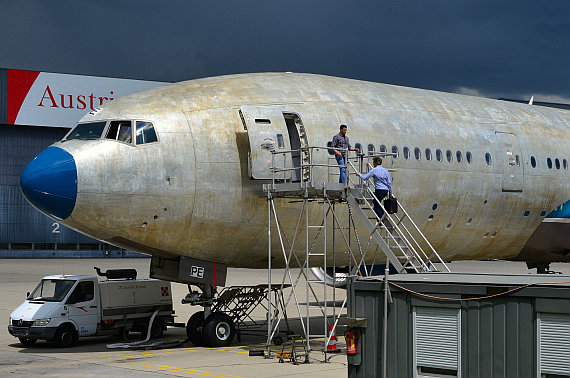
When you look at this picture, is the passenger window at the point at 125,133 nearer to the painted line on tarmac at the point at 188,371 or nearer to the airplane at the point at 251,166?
the airplane at the point at 251,166

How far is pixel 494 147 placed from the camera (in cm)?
2223

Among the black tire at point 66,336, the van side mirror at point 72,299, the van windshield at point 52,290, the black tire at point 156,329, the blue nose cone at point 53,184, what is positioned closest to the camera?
the blue nose cone at point 53,184

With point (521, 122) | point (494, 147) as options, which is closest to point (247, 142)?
point (494, 147)

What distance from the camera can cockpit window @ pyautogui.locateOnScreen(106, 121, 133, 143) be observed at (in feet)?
59.5

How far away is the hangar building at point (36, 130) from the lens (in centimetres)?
7294

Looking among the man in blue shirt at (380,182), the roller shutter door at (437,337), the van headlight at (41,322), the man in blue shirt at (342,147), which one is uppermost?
the man in blue shirt at (342,147)

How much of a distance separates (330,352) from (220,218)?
4006 mm

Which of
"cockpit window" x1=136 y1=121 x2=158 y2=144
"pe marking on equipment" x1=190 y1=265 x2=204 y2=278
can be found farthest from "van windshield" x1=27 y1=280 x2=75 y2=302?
"cockpit window" x1=136 y1=121 x2=158 y2=144

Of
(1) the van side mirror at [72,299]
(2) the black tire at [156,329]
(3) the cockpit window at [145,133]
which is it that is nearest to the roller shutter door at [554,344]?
(3) the cockpit window at [145,133]

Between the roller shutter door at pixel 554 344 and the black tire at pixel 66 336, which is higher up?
the roller shutter door at pixel 554 344

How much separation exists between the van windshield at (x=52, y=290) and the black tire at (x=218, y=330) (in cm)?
397

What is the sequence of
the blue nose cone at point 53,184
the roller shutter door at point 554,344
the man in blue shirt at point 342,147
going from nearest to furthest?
the roller shutter door at point 554,344 → the blue nose cone at point 53,184 → the man in blue shirt at point 342,147

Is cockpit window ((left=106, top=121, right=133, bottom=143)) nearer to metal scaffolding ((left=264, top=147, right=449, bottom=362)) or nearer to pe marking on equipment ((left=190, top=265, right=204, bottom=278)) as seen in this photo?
metal scaffolding ((left=264, top=147, right=449, bottom=362))

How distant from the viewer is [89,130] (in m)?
18.5
